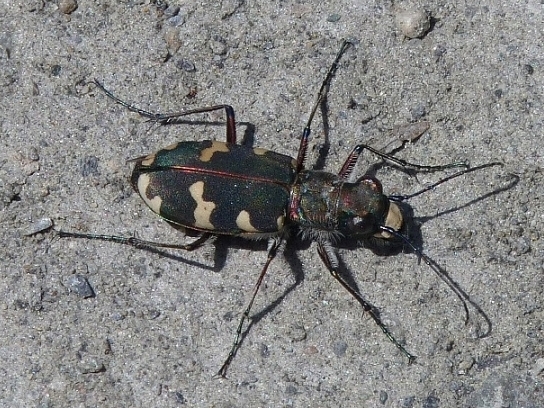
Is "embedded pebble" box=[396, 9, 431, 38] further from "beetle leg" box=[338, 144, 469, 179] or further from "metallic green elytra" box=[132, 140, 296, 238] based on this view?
"metallic green elytra" box=[132, 140, 296, 238]

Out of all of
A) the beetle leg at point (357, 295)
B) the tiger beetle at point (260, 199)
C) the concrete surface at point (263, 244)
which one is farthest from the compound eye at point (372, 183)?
the beetle leg at point (357, 295)

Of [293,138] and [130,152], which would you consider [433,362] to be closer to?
[293,138]

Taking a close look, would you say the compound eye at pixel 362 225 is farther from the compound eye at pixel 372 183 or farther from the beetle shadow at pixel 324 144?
the beetle shadow at pixel 324 144

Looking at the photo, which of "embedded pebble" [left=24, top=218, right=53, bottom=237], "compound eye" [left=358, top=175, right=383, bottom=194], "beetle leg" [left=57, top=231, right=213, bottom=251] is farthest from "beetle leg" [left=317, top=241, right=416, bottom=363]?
"embedded pebble" [left=24, top=218, right=53, bottom=237]

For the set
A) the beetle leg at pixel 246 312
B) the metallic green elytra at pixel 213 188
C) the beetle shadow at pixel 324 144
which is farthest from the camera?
the beetle shadow at pixel 324 144

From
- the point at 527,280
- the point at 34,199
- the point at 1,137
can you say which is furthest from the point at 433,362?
the point at 1,137

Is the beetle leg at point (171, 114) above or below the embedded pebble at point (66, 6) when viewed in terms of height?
below
